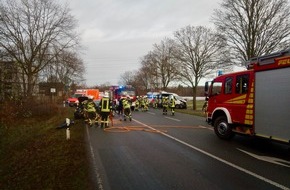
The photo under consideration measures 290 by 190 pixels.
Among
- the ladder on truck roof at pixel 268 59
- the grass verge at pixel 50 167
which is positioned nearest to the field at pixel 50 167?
the grass verge at pixel 50 167

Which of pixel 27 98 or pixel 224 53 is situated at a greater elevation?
pixel 224 53

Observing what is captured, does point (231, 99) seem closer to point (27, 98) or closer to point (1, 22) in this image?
point (27, 98)

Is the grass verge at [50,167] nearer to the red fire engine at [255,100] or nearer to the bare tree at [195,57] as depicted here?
the red fire engine at [255,100]

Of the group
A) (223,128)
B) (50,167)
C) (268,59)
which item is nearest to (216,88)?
(223,128)

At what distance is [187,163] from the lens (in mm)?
8812

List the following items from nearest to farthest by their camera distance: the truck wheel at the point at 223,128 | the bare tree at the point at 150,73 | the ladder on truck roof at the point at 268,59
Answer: the ladder on truck roof at the point at 268,59, the truck wheel at the point at 223,128, the bare tree at the point at 150,73

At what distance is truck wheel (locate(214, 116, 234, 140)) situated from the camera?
12805mm

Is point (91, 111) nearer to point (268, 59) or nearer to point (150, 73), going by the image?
point (268, 59)

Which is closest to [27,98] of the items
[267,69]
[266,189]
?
[267,69]

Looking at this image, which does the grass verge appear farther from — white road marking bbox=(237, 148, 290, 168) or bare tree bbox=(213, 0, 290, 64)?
bare tree bbox=(213, 0, 290, 64)

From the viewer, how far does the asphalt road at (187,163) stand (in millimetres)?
6938

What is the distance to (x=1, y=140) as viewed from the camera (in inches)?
686

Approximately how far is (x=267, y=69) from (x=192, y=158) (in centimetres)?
379

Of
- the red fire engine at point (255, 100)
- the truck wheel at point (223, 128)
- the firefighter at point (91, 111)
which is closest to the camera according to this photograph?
the red fire engine at point (255, 100)
